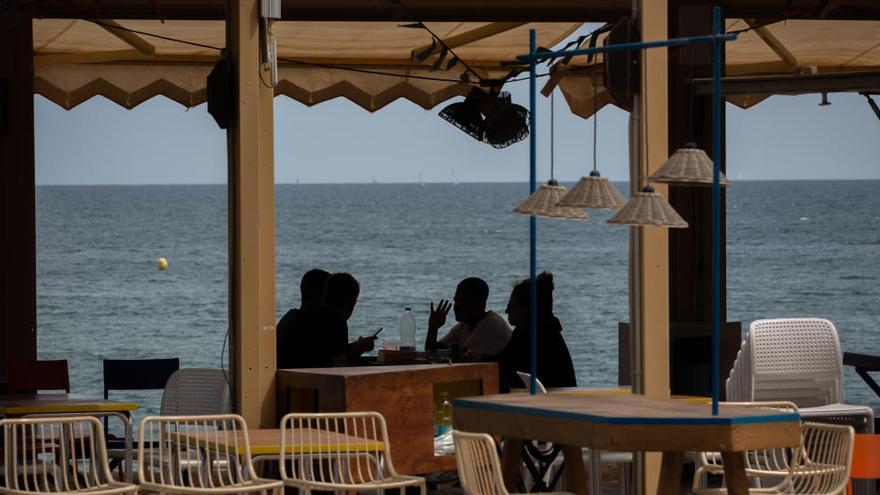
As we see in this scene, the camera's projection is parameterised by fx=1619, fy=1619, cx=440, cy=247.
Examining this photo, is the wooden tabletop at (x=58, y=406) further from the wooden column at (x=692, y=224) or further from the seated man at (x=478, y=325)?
the wooden column at (x=692, y=224)

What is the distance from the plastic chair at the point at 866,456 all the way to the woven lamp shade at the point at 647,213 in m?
0.99

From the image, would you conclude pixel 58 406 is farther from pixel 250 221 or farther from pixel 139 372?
pixel 139 372

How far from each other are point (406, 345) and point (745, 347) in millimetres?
1912

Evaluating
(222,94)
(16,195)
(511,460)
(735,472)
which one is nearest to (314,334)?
(222,94)

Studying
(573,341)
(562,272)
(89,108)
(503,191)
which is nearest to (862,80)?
(573,341)

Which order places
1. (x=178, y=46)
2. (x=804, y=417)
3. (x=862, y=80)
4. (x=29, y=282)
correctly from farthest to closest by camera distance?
(x=178, y=46) → (x=29, y=282) → (x=862, y=80) → (x=804, y=417)

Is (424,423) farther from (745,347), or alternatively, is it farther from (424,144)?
(424,144)

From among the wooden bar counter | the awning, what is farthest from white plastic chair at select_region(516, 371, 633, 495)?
the awning

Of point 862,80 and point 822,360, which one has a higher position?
point 862,80

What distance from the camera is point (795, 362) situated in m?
7.04

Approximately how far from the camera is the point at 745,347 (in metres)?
6.97

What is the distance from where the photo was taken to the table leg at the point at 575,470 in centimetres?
551

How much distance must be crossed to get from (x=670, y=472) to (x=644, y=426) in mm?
579

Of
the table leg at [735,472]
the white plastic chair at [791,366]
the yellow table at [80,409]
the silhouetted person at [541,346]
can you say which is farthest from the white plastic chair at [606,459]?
the yellow table at [80,409]
